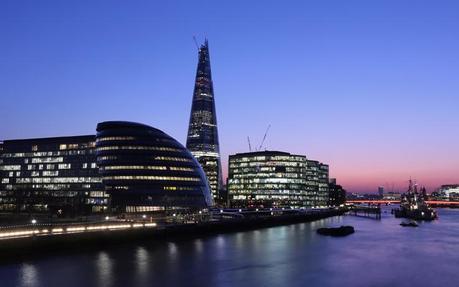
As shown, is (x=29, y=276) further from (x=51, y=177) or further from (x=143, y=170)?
(x=51, y=177)

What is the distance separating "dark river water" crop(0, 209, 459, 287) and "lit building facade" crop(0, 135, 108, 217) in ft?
229

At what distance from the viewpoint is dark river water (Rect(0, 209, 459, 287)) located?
5269 cm

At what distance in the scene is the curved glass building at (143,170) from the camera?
14225 centimetres

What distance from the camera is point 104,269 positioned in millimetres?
57188

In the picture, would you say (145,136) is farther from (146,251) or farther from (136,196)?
(146,251)

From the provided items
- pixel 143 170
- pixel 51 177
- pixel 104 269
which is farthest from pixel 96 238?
pixel 51 177

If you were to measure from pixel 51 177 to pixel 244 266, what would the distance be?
12078 centimetres

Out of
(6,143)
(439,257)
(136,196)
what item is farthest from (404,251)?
(6,143)

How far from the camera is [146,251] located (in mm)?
74375

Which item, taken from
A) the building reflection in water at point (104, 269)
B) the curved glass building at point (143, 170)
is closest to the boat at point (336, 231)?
the curved glass building at point (143, 170)

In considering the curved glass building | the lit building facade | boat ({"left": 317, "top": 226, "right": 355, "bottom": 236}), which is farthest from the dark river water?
the lit building facade

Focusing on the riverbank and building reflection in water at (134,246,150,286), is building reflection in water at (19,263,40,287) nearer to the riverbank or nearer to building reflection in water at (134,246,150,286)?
the riverbank

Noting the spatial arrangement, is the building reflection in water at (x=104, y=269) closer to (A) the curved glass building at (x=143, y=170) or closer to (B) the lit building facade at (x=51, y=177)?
(A) the curved glass building at (x=143, y=170)

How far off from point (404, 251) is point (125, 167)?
8615 cm
